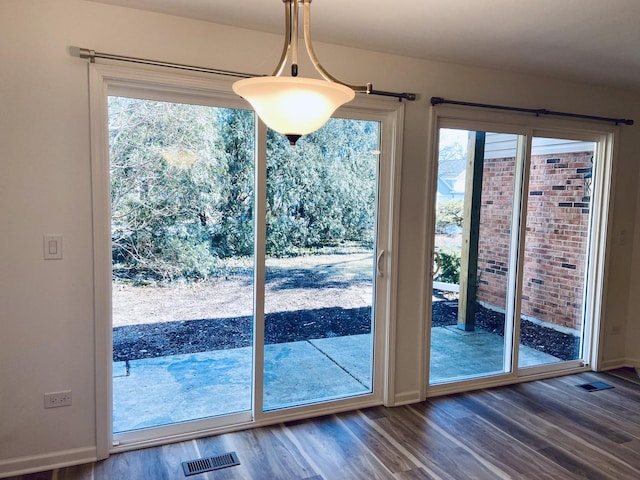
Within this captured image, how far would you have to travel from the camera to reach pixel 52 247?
2410 millimetres

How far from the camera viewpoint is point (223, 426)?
2.91 m

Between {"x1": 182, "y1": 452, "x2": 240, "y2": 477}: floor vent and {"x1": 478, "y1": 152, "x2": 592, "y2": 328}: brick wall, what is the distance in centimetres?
226

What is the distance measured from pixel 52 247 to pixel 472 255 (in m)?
2.89

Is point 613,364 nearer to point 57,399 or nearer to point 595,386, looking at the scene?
point 595,386

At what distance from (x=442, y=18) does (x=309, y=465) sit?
2552 millimetres

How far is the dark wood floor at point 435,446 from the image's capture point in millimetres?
2508

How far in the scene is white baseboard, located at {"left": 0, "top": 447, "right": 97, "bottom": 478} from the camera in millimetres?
2410

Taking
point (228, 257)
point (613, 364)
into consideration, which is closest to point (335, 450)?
point (228, 257)

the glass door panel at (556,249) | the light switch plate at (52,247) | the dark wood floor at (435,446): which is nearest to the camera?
the light switch plate at (52,247)

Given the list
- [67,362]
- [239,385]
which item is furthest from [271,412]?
[67,362]

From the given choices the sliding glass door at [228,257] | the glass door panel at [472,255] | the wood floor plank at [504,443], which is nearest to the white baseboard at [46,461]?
the sliding glass door at [228,257]

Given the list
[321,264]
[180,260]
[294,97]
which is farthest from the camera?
[321,264]

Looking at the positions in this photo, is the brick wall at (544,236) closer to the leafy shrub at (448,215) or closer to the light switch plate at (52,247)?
the leafy shrub at (448,215)

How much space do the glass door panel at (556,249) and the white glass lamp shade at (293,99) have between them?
9.45ft
